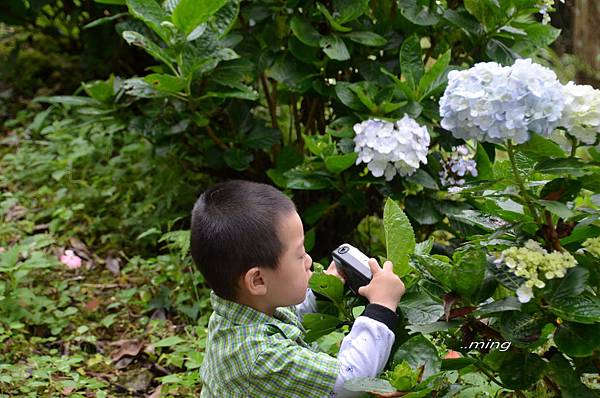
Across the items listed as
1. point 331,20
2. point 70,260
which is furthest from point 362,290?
point 70,260

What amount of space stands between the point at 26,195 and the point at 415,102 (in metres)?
2.00

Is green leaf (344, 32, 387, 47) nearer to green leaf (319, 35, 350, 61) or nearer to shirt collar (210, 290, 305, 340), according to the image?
green leaf (319, 35, 350, 61)

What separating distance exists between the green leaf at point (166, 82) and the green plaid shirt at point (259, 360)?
0.95m

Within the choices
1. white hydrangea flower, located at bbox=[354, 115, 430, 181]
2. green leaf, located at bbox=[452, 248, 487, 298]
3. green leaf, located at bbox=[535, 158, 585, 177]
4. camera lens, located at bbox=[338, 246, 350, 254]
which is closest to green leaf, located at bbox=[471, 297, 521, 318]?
green leaf, located at bbox=[452, 248, 487, 298]

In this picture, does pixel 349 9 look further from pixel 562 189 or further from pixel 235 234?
pixel 562 189

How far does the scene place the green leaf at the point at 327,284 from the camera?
1824 mm

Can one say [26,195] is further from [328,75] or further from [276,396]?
[276,396]

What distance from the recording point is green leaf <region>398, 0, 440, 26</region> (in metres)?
2.71

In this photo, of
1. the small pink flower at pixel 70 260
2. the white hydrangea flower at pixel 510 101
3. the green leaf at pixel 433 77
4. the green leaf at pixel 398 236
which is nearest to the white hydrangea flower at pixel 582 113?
the white hydrangea flower at pixel 510 101

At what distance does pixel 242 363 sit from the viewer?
181cm

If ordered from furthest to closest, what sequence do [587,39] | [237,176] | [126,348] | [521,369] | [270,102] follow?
[587,39]
[237,176]
[270,102]
[126,348]
[521,369]

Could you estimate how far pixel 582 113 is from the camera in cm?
139

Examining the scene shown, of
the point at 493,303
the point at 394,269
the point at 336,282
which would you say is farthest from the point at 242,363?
the point at 493,303

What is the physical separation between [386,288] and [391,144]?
2.80ft
